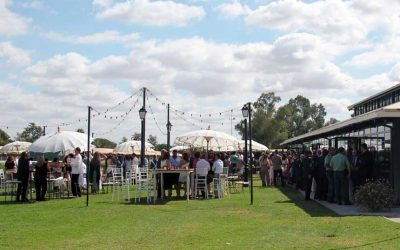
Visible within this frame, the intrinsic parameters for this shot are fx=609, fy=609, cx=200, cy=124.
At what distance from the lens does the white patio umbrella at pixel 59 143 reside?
26062 mm

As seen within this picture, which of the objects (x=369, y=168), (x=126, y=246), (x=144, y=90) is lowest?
(x=126, y=246)

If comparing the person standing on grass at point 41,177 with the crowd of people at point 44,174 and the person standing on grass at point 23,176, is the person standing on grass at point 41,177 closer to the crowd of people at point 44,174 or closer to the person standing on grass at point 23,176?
the crowd of people at point 44,174

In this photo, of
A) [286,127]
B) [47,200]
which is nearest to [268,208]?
[47,200]

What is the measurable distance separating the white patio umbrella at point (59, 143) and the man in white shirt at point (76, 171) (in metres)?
3.10

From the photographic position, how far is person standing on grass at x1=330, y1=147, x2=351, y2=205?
18000mm

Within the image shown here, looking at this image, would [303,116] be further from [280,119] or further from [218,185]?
[218,185]

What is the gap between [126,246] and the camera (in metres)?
10.3

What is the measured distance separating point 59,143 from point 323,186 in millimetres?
11871

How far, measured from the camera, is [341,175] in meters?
18.1

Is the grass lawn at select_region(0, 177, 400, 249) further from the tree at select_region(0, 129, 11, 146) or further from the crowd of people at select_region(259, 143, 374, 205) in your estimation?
the tree at select_region(0, 129, 11, 146)

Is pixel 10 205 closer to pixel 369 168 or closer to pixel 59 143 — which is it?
pixel 59 143

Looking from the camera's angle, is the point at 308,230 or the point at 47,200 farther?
the point at 47,200

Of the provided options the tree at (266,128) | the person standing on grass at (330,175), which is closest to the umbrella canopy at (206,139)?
the person standing on grass at (330,175)

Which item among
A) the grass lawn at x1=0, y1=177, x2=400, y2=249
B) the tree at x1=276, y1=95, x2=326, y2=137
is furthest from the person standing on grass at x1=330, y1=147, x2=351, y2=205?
the tree at x1=276, y1=95, x2=326, y2=137
